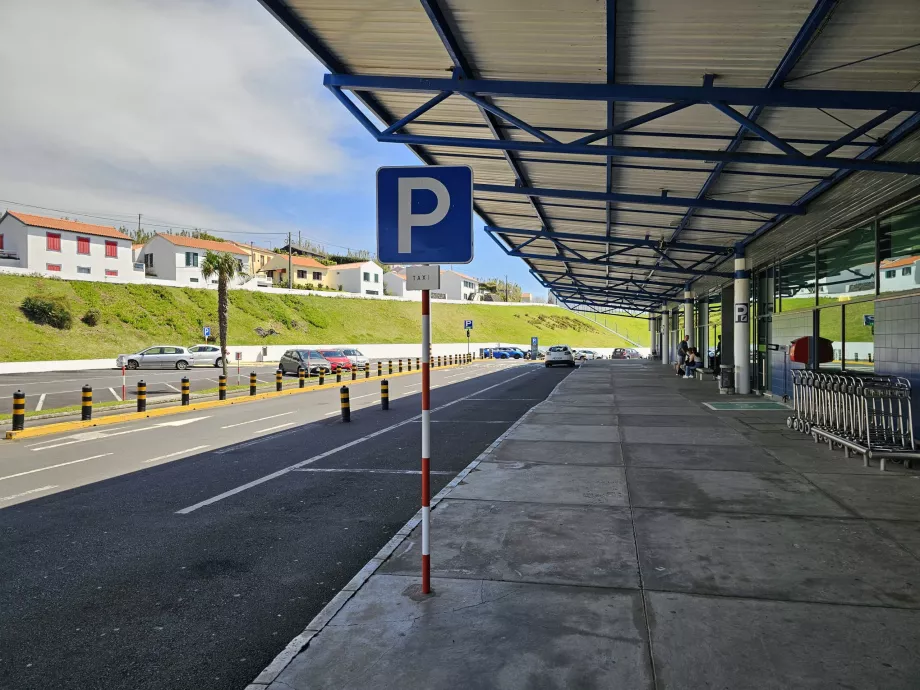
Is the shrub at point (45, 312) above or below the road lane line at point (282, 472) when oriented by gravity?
above

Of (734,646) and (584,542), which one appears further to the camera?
(584,542)

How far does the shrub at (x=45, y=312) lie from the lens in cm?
4403

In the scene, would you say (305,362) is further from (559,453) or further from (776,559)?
(776,559)

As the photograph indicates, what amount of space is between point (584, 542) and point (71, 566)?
4.34 meters

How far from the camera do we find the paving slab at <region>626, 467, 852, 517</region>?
6.32m

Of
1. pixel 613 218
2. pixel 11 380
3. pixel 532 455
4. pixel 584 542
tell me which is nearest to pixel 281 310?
pixel 11 380

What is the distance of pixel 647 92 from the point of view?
8.16 metres

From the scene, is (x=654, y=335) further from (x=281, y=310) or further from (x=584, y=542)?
(x=584, y=542)

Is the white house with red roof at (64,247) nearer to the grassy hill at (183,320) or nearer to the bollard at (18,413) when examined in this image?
the grassy hill at (183,320)

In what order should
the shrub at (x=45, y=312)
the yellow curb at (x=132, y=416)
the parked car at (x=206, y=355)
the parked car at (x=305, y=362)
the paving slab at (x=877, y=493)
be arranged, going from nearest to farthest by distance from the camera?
1. the paving slab at (x=877, y=493)
2. the yellow curb at (x=132, y=416)
3. the parked car at (x=305, y=362)
4. the parked car at (x=206, y=355)
5. the shrub at (x=45, y=312)

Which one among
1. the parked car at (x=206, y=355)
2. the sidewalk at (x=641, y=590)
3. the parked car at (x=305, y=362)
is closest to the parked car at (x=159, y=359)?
the parked car at (x=206, y=355)

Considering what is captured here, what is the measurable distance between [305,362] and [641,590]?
29.8m

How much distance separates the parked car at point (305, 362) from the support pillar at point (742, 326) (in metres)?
20.8

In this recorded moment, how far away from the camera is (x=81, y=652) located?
3.62 m
